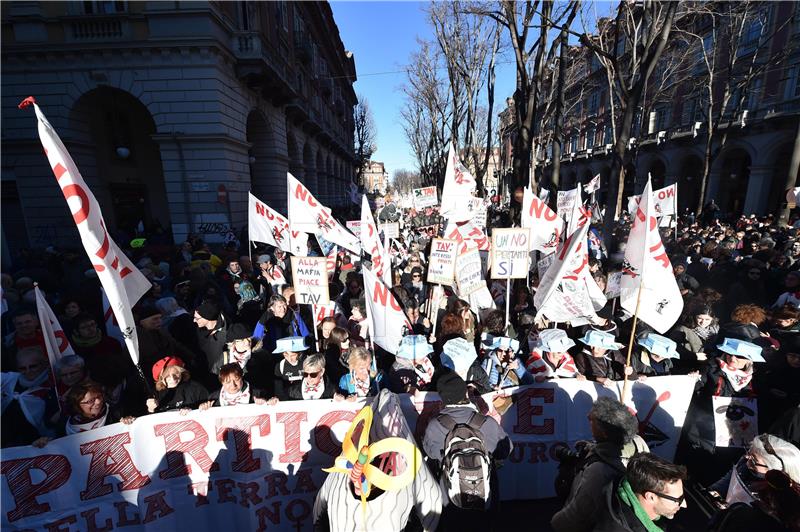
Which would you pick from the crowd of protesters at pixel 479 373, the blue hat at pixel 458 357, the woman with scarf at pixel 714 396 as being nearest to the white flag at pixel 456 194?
the crowd of protesters at pixel 479 373

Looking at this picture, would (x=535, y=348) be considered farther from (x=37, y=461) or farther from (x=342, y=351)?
(x=37, y=461)

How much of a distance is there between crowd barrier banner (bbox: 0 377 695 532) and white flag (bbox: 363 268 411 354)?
2.46 feet

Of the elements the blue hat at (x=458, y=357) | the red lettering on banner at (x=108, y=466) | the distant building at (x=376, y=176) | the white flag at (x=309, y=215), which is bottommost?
the red lettering on banner at (x=108, y=466)

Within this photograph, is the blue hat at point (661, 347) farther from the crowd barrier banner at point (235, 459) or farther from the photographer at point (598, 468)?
the photographer at point (598, 468)

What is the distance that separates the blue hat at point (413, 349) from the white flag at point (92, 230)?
2.25m

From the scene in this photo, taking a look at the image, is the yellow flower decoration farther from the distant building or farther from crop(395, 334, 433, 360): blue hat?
the distant building

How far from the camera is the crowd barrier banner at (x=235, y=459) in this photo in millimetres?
2588

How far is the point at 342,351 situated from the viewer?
4105 millimetres

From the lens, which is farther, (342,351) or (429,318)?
(429,318)

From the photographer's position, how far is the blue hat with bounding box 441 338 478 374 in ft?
10.9

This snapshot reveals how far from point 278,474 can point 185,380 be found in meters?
1.18

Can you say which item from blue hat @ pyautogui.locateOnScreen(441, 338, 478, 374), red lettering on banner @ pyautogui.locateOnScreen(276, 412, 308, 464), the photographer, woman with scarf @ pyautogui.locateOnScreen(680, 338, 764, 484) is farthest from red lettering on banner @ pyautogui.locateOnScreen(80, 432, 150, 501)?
woman with scarf @ pyautogui.locateOnScreen(680, 338, 764, 484)

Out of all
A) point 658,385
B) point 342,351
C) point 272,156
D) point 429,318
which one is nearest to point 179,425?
point 342,351

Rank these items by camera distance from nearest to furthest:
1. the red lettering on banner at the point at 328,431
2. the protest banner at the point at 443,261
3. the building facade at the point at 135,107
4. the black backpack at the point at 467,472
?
the black backpack at the point at 467,472 < the red lettering on banner at the point at 328,431 < the protest banner at the point at 443,261 < the building facade at the point at 135,107
